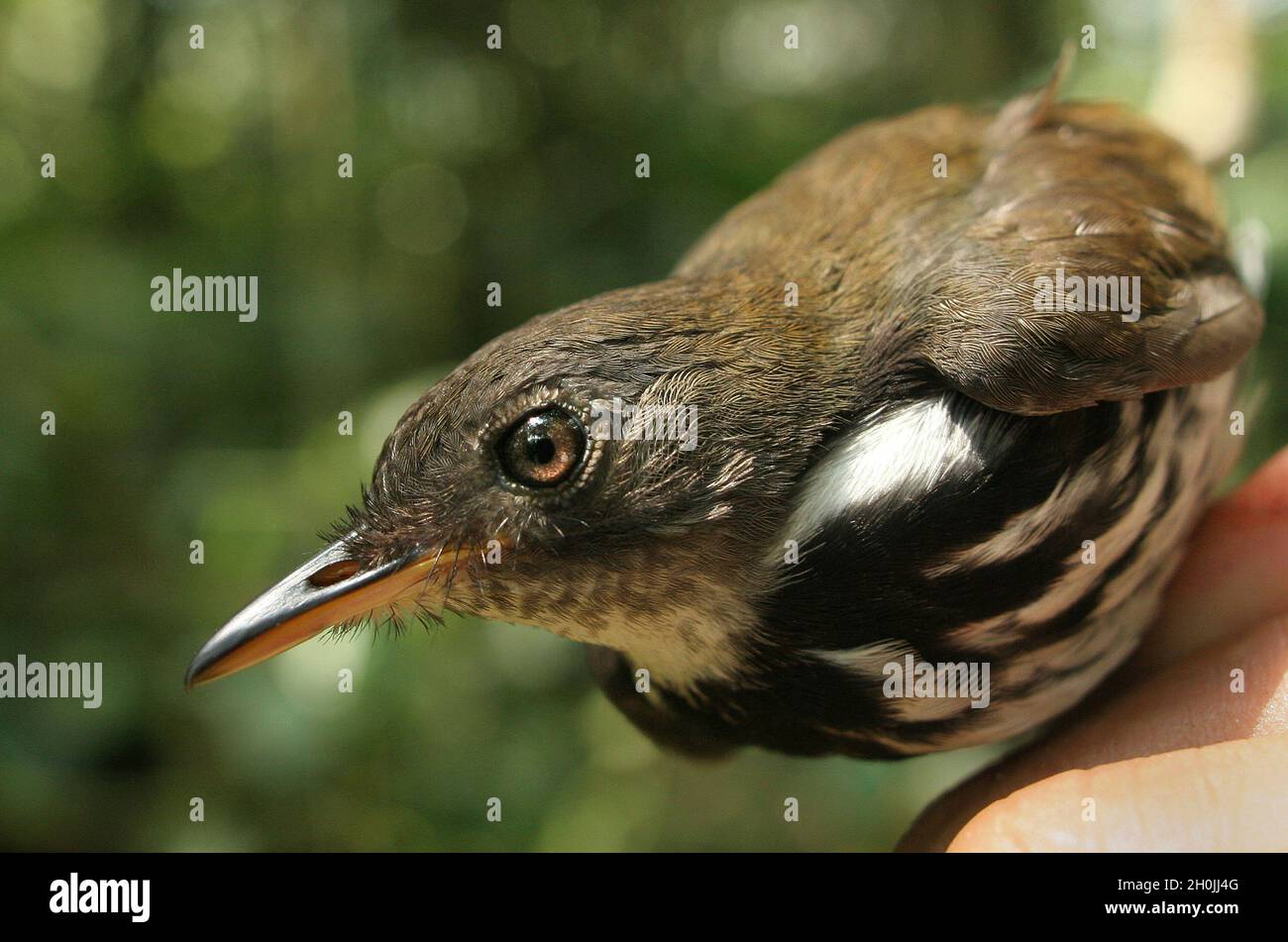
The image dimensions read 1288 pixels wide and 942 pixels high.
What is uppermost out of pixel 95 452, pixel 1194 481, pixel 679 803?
pixel 95 452

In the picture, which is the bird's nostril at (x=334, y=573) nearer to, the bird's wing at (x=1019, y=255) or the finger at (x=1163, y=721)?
the bird's wing at (x=1019, y=255)

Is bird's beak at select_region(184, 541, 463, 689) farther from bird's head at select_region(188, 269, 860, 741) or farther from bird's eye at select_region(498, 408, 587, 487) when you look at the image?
bird's eye at select_region(498, 408, 587, 487)

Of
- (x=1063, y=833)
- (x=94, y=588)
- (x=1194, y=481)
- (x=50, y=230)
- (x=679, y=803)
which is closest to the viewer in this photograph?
(x=1063, y=833)

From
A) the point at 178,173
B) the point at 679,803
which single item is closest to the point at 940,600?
the point at 679,803

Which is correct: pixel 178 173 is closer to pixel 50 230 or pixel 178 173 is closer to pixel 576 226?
pixel 50 230

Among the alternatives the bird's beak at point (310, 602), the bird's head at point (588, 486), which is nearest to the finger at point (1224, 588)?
the bird's head at point (588, 486)

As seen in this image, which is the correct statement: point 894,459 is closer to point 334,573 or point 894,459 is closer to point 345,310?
point 334,573
